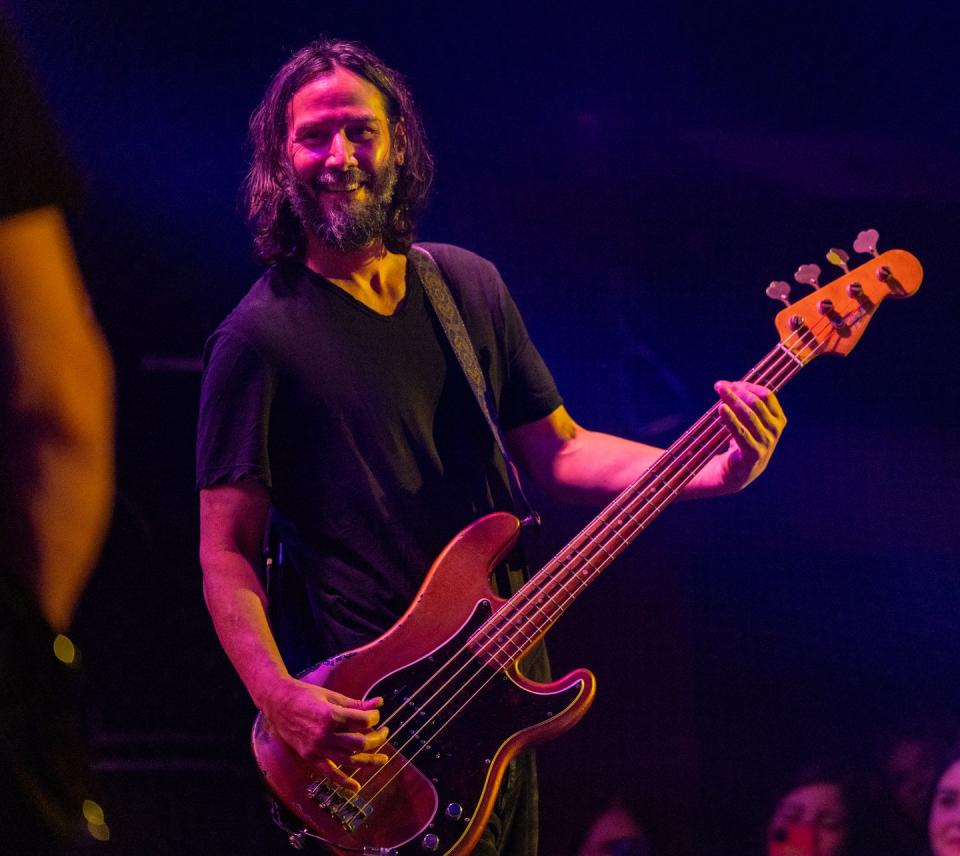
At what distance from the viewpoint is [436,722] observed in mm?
1843

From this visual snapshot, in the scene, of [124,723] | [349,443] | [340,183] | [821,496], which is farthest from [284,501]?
[821,496]

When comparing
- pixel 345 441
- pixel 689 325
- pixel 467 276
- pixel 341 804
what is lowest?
pixel 341 804

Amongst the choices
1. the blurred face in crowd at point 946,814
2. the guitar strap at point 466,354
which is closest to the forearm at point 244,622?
the guitar strap at point 466,354

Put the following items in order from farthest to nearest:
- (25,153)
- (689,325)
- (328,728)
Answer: (689,325), (328,728), (25,153)

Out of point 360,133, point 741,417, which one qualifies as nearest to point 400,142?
point 360,133

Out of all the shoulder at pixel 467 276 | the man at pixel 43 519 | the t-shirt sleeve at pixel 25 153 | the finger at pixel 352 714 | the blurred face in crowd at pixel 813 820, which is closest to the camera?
the man at pixel 43 519

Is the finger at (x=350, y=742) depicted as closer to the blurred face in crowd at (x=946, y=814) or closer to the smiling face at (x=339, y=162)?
the smiling face at (x=339, y=162)

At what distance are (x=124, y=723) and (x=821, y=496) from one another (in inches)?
74.6

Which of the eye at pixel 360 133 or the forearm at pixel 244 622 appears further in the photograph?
the eye at pixel 360 133

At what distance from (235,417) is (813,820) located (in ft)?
6.19

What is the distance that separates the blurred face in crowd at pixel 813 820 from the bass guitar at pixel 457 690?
4.12 ft

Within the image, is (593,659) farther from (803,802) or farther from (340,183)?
(340,183)

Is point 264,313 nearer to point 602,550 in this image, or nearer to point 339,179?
point 339,179

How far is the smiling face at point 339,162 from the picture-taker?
211cm
